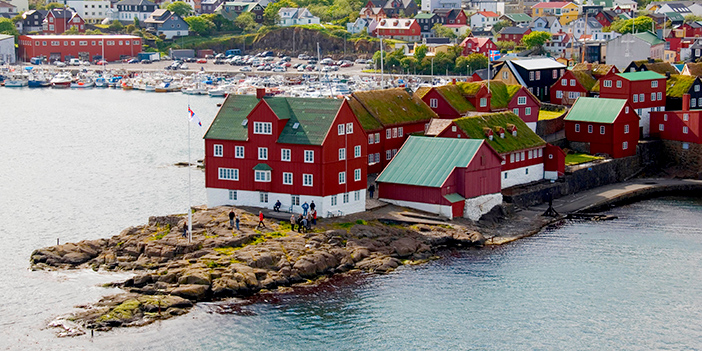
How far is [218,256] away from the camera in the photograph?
177ft

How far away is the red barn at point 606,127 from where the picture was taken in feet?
274

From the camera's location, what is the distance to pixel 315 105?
6397 cm

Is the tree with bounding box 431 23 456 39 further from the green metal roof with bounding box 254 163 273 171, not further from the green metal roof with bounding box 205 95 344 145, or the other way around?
the green metal roof with bounding box 254 163 273 171

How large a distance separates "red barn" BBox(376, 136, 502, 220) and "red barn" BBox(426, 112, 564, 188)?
4.67 metres

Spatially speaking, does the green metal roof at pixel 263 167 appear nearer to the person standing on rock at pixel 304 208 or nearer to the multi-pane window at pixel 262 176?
the multi-pane window at pixel 262 176

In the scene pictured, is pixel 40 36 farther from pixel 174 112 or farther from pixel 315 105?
pixel 315 105

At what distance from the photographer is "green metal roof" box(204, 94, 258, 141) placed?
209 feet

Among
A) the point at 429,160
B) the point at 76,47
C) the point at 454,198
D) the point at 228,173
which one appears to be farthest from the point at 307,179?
the point at 76,47

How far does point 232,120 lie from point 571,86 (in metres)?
44.8

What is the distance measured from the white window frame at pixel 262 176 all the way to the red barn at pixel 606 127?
3239 cm

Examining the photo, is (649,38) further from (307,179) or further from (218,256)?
(218,256)

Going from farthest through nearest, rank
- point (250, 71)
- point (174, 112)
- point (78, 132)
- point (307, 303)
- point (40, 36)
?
point (40, 36) → point (250, 71) → point (174, 112) → point (78, 132) → point (307, 303)

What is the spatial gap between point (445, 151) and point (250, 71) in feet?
360

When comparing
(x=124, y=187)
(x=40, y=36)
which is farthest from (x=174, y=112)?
(x=40, y=36)
